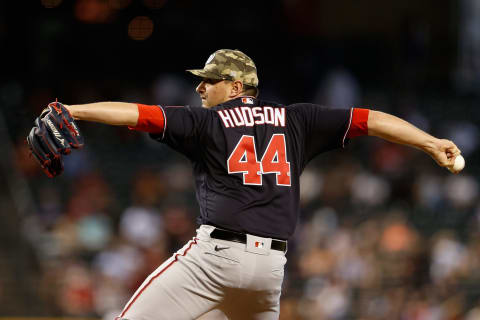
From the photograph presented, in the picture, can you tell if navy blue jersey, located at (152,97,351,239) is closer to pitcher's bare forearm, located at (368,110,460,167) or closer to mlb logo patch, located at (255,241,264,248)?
mlb logo patch, located at (255,241,264,248)

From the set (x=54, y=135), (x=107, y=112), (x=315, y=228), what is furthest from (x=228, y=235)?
(x=315, y=228)

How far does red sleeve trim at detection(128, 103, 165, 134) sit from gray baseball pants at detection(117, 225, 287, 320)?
50 centimetres

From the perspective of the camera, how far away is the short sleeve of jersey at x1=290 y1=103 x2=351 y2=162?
3814 mm

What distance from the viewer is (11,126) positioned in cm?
1144

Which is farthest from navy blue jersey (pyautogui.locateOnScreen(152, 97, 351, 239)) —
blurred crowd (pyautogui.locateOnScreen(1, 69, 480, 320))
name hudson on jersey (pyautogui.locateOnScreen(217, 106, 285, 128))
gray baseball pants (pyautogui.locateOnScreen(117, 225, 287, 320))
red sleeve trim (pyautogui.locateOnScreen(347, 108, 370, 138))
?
blurred crowd (pyautogui.locateOnScreen(1, 69, 480, 320))

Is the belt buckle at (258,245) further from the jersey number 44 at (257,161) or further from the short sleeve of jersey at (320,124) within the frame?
the short sleeve of jersey at (320,124)

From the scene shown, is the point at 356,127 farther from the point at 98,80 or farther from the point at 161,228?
the point at 98,80

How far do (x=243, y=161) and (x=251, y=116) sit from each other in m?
0.23

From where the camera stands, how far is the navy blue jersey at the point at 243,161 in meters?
3.61

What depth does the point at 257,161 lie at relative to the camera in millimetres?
3652

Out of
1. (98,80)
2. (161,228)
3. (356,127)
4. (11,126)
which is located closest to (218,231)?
(356,127)

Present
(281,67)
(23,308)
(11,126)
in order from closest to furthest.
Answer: (23,308), (11,126), (281,67)

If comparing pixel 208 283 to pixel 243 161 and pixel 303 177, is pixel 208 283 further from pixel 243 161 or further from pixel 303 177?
pixel 303 177

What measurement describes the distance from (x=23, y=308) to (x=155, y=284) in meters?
6.31
